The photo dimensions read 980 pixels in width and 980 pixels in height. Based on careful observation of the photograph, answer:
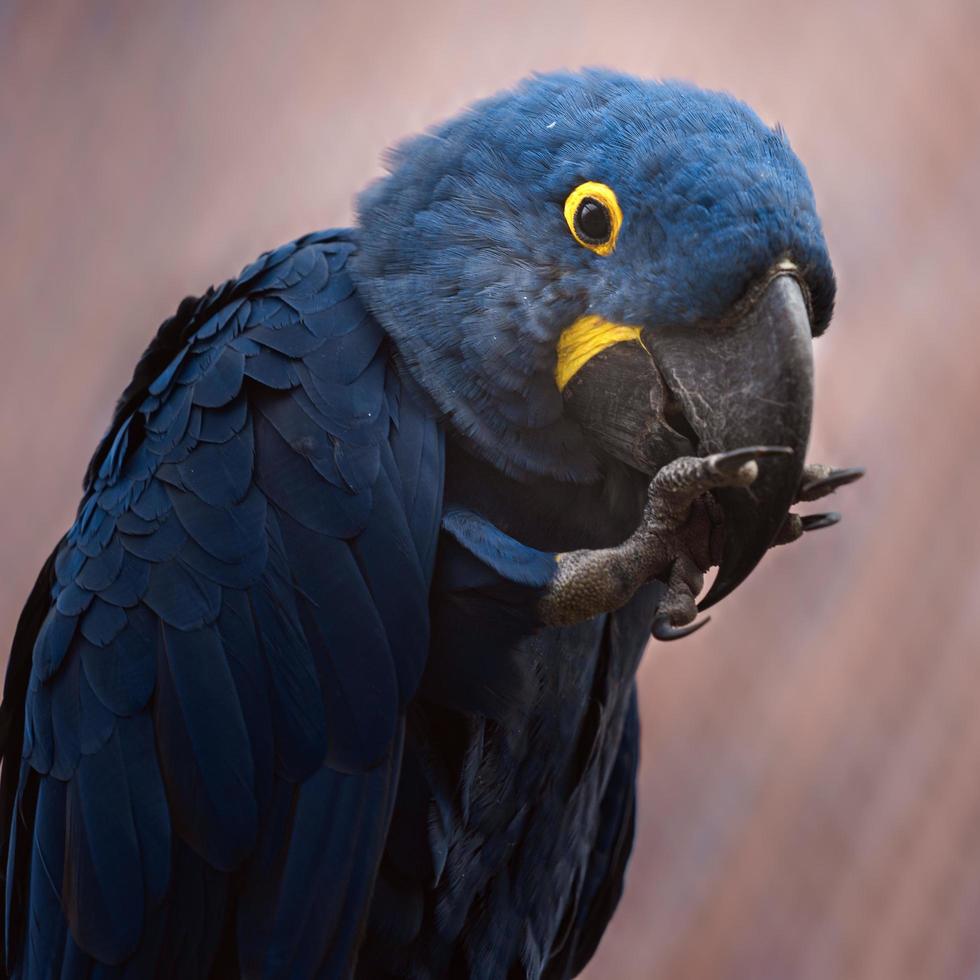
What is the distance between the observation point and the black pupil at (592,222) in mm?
879

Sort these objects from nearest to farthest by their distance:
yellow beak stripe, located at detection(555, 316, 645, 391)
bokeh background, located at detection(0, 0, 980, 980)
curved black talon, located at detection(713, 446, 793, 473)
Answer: curved black talon, located at detection(713, 446, 793, 473) → yellow beak stripe, located at detection(555, 316, 645, 391) → bokeh background, located at detection(0, 0, 980, 980)

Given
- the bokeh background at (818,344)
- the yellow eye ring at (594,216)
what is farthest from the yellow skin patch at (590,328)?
the bokeh background at (818,344)

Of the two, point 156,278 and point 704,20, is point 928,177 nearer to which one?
point 704,20

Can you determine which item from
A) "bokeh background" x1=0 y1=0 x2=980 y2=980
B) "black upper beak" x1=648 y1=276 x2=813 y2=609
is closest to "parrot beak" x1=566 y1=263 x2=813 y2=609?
"black upper beak" x1=648 y1=276 x2=813 y2=609

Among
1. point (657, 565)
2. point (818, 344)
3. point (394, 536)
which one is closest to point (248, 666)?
point (394, 536)

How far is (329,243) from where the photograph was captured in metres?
1.04

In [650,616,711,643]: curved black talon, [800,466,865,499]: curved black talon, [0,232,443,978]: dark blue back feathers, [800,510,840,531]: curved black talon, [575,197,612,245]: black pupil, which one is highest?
[575,197,612,245]: black pupil

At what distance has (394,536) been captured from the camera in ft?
3.00

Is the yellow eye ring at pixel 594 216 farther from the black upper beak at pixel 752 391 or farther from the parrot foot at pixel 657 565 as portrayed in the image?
the parrot foot at pixel 657 565

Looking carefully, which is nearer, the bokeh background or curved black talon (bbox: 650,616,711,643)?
curved black talon (bbox: 650,616,711,643)

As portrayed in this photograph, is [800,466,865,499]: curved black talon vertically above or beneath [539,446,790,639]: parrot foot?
above

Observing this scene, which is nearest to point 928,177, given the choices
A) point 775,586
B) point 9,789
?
point 775,586

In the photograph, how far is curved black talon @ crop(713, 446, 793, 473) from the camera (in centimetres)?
77

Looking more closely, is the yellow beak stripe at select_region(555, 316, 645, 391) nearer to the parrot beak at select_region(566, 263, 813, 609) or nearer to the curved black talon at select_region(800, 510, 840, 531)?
the parrot beak at select_region(566, 263, 813, 609)
